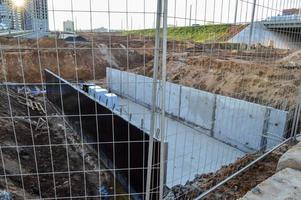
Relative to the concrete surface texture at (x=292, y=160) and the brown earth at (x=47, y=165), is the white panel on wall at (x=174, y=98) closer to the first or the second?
the brown earth at (x=47, y=165)

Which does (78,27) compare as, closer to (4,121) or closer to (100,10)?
(100,10)

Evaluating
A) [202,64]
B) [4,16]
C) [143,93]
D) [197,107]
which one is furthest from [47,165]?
[202,64]

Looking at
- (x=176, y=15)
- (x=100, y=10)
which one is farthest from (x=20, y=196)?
(x=176, y=15)

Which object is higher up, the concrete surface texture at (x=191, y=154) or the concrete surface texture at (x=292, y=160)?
the concrete surface texture at (x=292, y=160)

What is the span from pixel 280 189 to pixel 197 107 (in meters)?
4.86

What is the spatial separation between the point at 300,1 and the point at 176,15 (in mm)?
2897

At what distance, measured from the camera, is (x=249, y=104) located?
512 centimetres

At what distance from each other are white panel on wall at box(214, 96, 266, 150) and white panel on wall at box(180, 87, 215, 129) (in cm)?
27

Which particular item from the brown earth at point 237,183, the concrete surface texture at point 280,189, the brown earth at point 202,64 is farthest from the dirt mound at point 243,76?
the concrete surface texture at point 280,189

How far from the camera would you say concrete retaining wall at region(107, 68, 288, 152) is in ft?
15.5

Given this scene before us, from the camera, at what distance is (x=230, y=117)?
5.64 metres

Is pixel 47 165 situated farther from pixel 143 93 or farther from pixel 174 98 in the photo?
pixel 143 93

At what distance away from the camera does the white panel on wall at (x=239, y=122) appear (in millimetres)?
5016

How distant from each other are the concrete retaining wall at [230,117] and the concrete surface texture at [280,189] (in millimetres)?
2272
